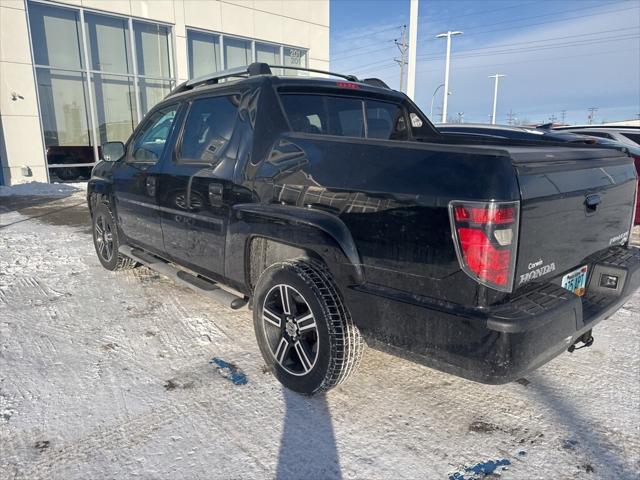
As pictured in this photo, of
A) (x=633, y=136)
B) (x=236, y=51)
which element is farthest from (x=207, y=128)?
(x=236, y=51)

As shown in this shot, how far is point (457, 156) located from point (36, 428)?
2579 millimetres

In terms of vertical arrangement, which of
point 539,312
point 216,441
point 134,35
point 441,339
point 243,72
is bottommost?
point 216,441

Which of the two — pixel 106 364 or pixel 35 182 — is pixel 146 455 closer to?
pixel 106 364

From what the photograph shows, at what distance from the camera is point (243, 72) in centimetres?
345

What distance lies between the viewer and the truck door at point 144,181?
13.2 feet

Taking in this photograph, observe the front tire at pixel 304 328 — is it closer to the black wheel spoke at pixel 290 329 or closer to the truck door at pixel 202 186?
the black wheel spoke at pixel 290 329

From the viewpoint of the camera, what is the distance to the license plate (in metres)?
2.41

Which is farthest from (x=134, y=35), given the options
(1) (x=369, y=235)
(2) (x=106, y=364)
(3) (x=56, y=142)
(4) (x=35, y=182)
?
(1) (x=369, y=235)

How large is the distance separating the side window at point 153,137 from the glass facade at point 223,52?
36.7 ft

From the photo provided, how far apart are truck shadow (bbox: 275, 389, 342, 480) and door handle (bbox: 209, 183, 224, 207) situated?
1386mm

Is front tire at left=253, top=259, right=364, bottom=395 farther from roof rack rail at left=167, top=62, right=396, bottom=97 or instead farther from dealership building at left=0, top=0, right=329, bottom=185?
dealership building at left=0, top=0, right=329, bottom=185

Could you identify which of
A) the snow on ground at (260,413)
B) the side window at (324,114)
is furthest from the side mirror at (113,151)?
the side window at (324,114)

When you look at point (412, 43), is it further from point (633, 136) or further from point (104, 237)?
point (104, 237)

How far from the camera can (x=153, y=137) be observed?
4309mm
